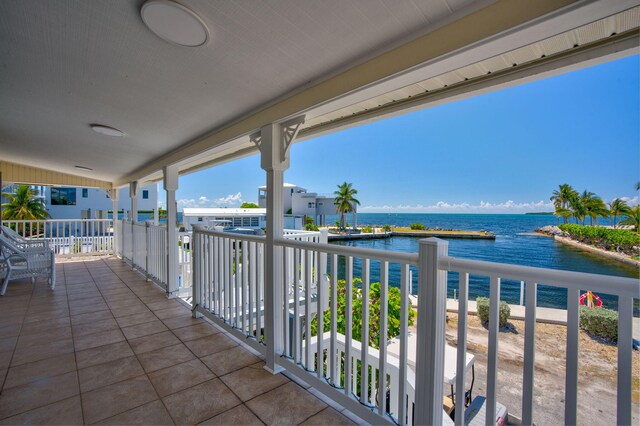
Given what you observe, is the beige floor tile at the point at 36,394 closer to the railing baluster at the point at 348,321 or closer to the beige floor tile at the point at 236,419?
the beige floor tile at the point at 236,419

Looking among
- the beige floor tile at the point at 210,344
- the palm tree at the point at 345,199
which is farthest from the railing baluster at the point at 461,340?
the palm tree at the point at 345,199

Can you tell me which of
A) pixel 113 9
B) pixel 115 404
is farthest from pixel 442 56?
pixel 115 404

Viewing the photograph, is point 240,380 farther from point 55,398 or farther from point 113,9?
point 113,9

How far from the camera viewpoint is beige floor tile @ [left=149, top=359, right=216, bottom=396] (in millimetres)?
2125

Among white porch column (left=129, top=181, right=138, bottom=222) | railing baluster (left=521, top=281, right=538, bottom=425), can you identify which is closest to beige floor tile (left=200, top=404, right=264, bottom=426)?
railing baluster (left=521, top=281, right=538, bottom=425)

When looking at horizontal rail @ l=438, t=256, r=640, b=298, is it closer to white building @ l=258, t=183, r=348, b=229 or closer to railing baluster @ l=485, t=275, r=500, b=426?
railing baluster @ l=485, t=275, r=500, b=426

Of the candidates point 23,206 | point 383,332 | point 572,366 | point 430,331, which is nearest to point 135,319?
point 383,332

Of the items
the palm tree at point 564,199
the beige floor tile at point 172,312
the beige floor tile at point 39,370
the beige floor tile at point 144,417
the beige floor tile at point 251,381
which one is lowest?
the beige floor tile at point 172,312

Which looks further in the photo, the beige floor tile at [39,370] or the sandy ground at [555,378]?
the sandy ground at [555,378]

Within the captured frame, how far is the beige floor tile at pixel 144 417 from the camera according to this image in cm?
178

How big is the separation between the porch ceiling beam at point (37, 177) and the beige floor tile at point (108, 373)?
7.39 metres

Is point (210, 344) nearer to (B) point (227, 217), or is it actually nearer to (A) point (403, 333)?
(A) point (403, 333)

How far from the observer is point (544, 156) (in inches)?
1048

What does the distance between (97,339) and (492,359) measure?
11.2 feet
